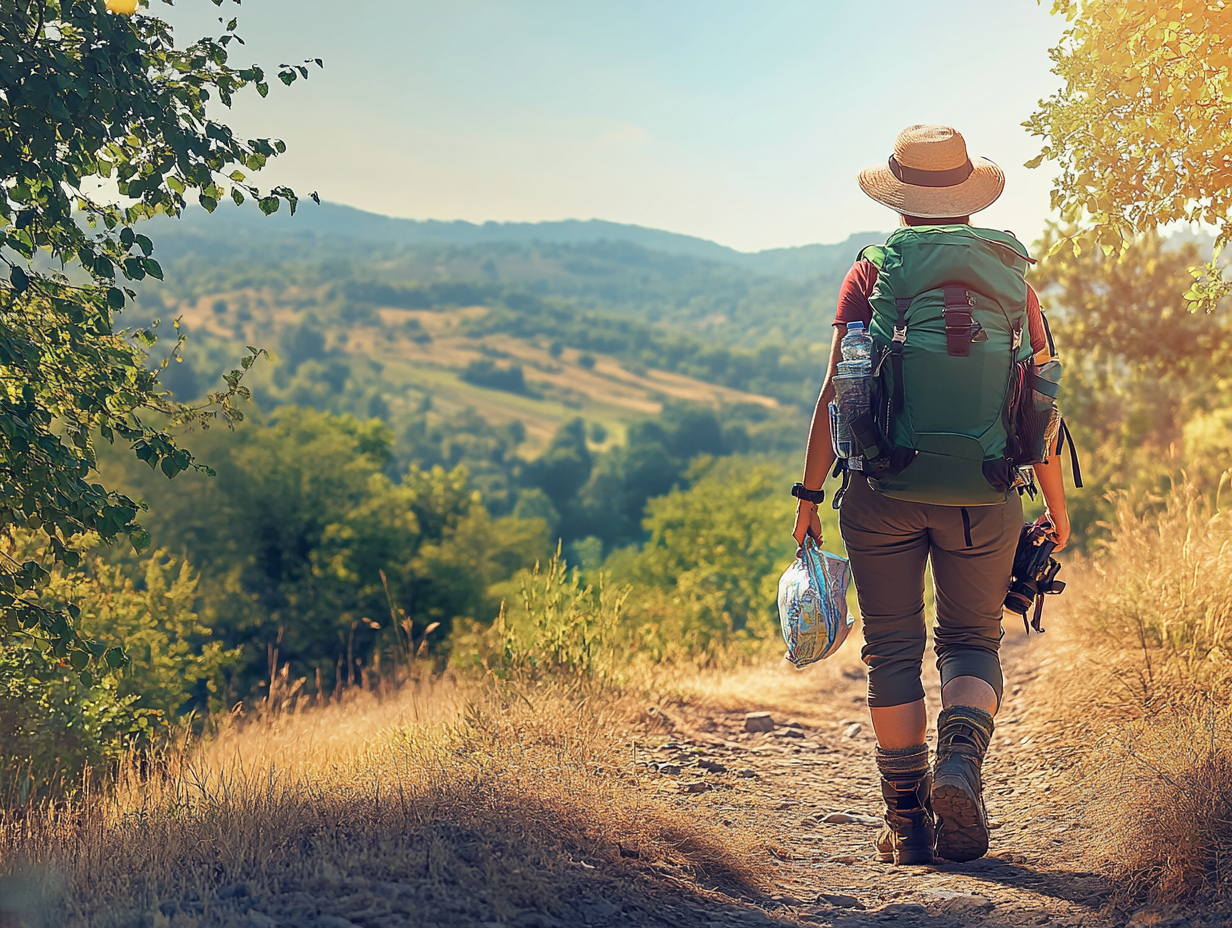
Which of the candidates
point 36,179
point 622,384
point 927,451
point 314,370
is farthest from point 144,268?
point 622,384

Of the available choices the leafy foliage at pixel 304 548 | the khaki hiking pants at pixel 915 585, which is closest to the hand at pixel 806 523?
the khaki hiking pants at pixel 915 585

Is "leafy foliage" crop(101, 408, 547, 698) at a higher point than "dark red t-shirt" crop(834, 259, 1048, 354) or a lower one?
lower

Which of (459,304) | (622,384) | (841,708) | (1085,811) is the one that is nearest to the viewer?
(1085,811)

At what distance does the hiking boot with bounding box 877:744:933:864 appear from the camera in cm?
305

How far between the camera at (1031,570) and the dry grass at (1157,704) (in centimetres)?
58

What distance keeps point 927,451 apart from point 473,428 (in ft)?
344

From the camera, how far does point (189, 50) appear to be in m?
3.49

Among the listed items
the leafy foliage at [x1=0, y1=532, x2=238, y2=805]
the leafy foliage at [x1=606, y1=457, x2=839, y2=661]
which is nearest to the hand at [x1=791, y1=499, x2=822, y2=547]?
the leafy foliage at [x1=0, y1=532, x2=238, y2=805]

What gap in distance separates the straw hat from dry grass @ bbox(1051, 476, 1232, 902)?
179 centimetres

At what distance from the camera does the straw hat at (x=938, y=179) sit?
313 cm

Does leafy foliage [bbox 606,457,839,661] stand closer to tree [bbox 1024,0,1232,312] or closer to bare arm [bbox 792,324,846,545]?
tree [bbox 1024,0,1232,312]

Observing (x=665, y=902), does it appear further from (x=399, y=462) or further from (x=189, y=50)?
(x=399, y=462)

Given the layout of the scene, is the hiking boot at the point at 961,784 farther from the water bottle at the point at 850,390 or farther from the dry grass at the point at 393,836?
the water bottle at the point at 850,390

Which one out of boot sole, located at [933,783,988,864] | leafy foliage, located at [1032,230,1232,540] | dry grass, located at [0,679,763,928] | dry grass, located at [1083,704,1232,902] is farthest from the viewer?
leafy foliage, located at [1032,230,1232,540]
